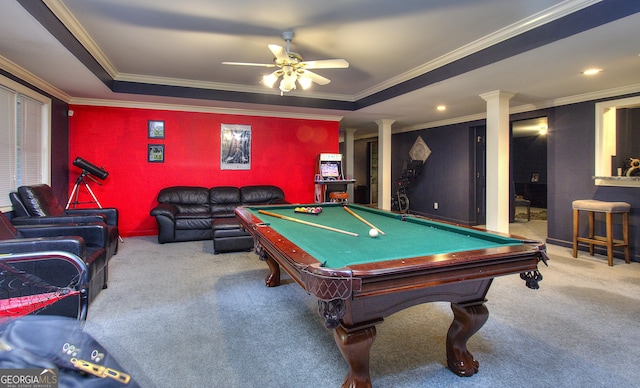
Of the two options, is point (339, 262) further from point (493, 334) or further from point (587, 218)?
point (587, 218)

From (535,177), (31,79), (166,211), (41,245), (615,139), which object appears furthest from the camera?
(535,177)

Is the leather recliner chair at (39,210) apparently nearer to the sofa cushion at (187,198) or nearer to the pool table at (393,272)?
the sofa cushion at (187,198)

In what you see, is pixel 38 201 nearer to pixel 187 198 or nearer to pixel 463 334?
pixel 187 198

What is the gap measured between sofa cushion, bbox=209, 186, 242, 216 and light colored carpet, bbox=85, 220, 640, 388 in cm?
228

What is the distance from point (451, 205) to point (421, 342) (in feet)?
18.2

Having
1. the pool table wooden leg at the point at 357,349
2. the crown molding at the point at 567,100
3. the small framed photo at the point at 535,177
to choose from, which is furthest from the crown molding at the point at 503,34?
the small framed photo at the point at 535,177

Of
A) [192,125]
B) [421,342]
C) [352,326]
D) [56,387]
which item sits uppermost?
[192,125]

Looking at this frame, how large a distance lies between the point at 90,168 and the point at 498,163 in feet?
20.0

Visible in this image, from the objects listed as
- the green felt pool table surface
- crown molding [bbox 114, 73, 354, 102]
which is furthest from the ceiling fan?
crown molding [bbox 114, 73, 354, 102]

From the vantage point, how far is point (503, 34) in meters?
3.27

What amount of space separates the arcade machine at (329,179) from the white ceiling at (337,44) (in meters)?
1.80

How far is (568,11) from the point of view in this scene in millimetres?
2723

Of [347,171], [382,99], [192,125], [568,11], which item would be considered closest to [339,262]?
[568,11]

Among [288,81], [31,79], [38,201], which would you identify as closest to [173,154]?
[31,79]
